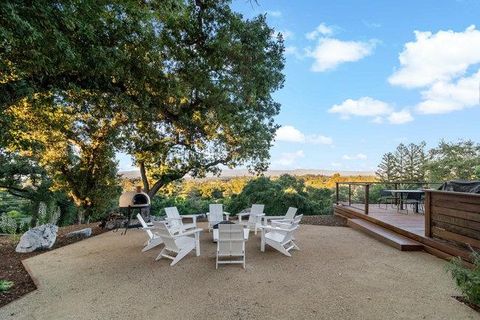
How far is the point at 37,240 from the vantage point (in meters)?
6.93

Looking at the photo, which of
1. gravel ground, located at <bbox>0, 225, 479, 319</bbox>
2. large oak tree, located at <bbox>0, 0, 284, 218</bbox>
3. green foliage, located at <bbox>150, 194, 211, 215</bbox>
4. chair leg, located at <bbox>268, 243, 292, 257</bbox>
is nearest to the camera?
gravel ground, located at <bbox>0, 225, 479, 319</bbox>

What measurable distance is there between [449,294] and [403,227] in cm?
354

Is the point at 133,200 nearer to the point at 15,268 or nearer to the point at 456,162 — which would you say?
the point at 15,268

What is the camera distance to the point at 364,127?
1945cm

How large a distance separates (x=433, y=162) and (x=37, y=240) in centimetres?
2060

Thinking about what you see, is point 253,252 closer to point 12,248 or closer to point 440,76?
point 12,248

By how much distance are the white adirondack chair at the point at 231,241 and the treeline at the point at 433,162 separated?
45.3 ft

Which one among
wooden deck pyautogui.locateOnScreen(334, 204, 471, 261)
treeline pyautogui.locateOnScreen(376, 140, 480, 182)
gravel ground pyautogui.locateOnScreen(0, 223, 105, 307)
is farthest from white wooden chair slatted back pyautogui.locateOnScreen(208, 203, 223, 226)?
treeline pyautogui.locateOnScreen(376, 140, 480, 182)

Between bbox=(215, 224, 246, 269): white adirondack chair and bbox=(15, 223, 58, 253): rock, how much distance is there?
4.44 m

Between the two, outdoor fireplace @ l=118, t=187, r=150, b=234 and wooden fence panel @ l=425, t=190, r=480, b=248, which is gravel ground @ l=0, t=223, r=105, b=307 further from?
wooden fence panel @ l=425, t=190, r=480, b=248

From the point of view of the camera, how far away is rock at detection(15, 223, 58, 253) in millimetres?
6792

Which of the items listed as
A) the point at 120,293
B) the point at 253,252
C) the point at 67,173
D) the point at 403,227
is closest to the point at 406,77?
the point at 403,227

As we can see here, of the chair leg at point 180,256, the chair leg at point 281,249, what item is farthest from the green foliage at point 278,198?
the chair leg at point 180,256

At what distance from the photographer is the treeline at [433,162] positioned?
1667 cm
